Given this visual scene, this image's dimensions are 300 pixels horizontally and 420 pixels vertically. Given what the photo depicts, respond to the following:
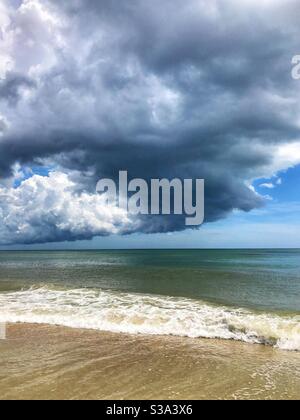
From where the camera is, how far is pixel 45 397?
7.23m

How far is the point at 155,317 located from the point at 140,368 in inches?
234

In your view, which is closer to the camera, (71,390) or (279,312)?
(71,390)

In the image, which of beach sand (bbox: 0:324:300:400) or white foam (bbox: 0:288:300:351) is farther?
white foam (bbox: 0:288:300:351)

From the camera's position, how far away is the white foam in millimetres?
12914

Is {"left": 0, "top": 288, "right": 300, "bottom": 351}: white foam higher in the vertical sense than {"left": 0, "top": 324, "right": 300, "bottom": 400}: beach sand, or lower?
lower

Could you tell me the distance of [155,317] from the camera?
14961mm

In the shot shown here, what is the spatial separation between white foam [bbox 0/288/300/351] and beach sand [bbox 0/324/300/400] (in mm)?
948

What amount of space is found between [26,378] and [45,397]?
1329mm

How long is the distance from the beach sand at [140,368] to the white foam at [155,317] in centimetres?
95

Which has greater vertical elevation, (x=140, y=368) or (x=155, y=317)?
(x=140, y=368)

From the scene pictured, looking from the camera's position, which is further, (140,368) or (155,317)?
(155,317)

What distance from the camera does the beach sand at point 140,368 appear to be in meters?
7.61
